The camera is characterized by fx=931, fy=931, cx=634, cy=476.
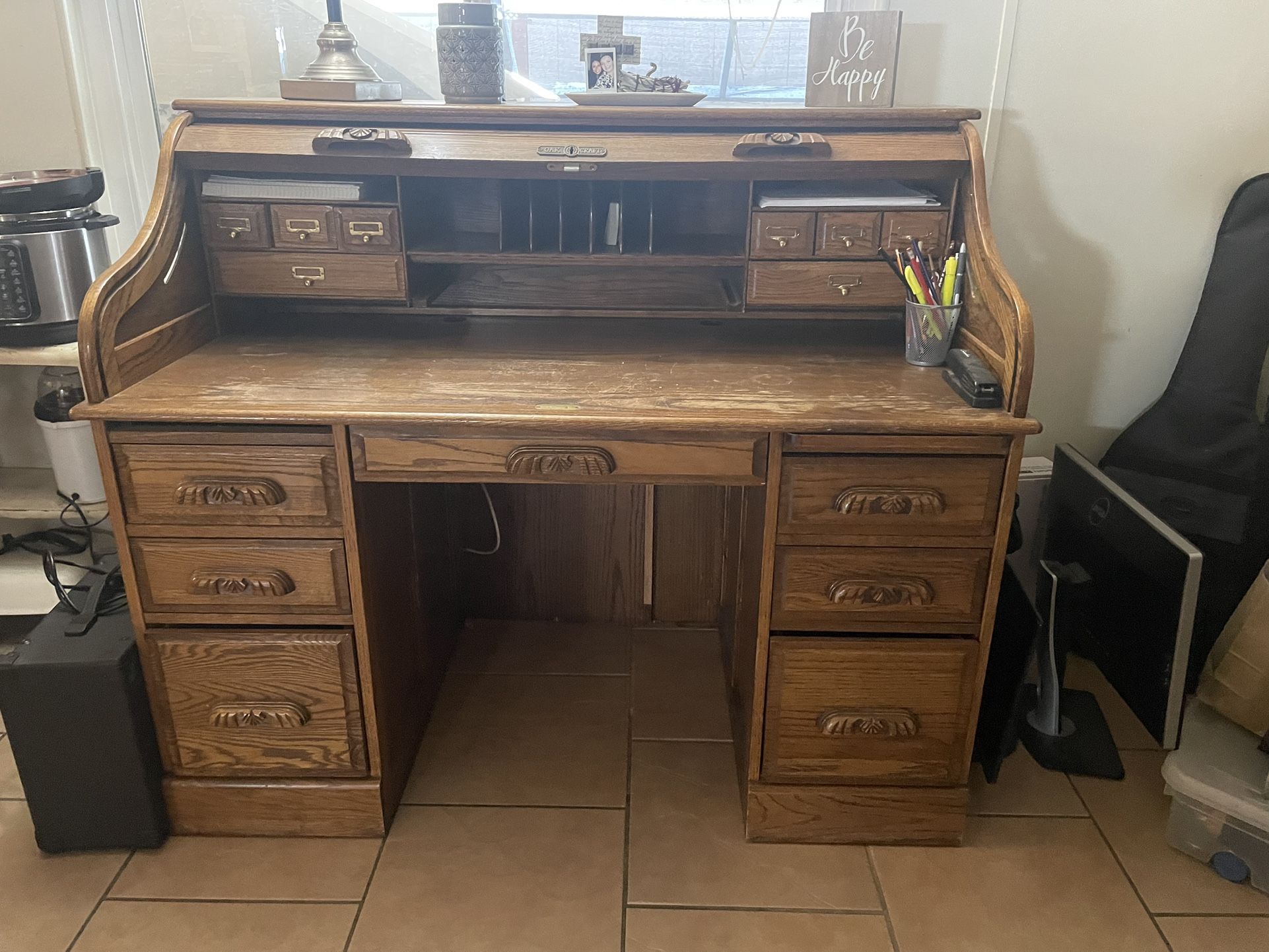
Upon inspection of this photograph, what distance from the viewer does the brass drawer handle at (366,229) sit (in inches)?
61.1

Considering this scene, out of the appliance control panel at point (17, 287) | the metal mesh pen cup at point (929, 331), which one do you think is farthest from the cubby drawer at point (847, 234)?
the appliance control panel at point (17, 287)

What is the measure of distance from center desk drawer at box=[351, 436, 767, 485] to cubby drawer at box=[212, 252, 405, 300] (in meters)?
0.38

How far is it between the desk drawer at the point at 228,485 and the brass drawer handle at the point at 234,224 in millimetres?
436

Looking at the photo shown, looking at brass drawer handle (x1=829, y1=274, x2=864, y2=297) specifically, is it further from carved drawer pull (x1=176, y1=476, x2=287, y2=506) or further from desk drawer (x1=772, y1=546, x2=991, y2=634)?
carved drawer pull (x1=176, y1=476, x2=287, y2=506)

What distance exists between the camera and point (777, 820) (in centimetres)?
158

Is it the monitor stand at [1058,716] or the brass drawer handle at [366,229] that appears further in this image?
the monitor stand at [1058,716]

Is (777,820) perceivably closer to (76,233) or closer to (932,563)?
(932,563)

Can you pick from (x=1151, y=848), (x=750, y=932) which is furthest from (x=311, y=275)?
(x=1151, y=848)

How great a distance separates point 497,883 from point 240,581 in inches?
24.8

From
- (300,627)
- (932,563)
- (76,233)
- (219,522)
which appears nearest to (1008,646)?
(932,563)

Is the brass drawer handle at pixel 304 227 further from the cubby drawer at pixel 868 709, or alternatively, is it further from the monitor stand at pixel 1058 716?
the monitor stand at pixel 1058 716

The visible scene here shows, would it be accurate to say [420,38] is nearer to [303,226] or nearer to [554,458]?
[303,226]

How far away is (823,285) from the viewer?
1.58m

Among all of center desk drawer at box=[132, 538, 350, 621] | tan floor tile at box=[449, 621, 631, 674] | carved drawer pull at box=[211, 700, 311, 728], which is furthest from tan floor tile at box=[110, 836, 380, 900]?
tan floor tile at box=[449, 621, 631, 674]
